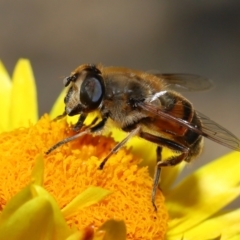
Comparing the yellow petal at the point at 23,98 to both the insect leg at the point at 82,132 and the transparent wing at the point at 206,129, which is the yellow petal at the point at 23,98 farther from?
the transparent wing at the point at 206,129

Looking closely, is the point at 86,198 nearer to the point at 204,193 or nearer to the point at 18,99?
the point at 204,193

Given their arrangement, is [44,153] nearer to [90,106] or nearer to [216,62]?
[90,106]

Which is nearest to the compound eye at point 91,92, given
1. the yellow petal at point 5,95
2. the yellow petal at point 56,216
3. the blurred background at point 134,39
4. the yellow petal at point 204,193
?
the yellow petal at point 56,216

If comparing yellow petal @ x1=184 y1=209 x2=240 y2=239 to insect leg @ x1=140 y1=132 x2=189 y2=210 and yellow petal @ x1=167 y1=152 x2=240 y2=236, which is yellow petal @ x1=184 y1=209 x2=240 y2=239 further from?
insect leg @ x1=140 y1=132 x2=189 y2=210

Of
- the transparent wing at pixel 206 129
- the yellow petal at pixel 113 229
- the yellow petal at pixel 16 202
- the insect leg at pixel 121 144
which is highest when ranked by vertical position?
the transparent wing at pixel 206 129

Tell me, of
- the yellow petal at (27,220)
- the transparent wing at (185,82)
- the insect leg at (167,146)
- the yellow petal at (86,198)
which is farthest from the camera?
the transparent wing at (185,82)

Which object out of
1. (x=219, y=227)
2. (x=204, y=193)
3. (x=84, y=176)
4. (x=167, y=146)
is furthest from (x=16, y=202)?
(x=204, y=193)

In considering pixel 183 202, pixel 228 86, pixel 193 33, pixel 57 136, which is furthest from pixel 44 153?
pixel 193 33
